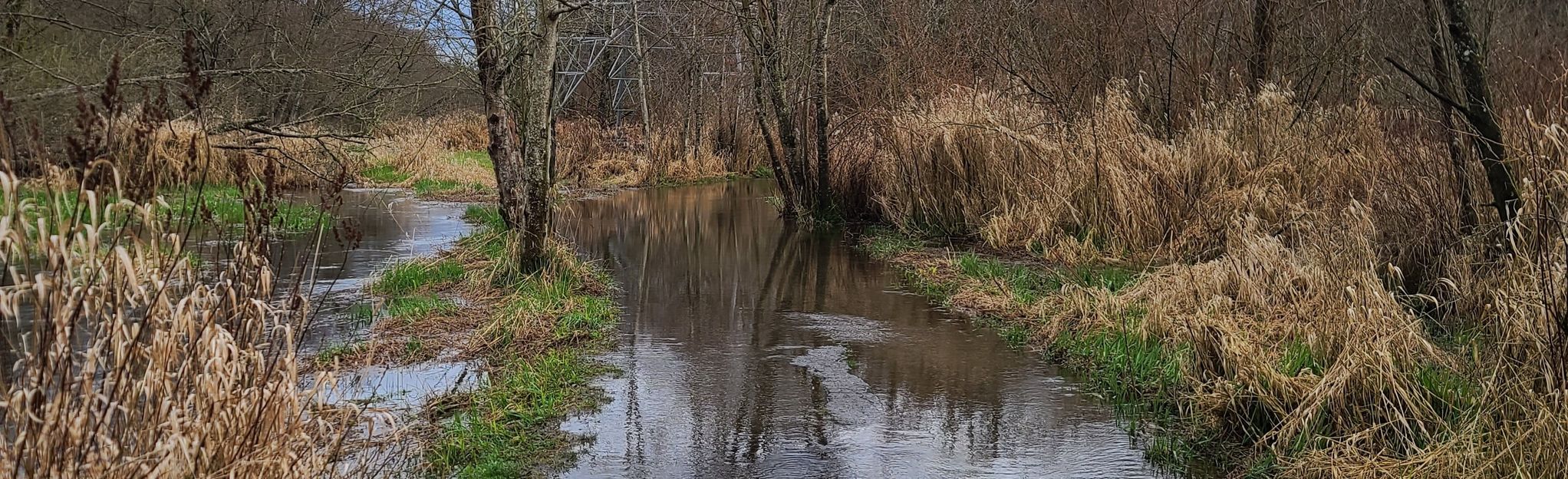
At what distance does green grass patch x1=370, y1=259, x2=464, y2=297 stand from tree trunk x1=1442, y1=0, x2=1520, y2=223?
7.65 meters

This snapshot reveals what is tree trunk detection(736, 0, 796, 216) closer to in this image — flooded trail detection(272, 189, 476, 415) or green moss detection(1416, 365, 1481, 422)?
flooded trail detection(272, 189, 476, 415)

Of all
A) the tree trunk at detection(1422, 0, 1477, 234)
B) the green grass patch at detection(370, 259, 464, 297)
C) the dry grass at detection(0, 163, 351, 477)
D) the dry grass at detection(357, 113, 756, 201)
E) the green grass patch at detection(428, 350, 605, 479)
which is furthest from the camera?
the dry grass at detection(357, 113, 756, 201)

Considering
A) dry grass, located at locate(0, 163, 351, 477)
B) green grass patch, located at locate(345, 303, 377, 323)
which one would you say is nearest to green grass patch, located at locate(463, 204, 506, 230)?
green grass patch, located at locate(345, 303, 377, 323)

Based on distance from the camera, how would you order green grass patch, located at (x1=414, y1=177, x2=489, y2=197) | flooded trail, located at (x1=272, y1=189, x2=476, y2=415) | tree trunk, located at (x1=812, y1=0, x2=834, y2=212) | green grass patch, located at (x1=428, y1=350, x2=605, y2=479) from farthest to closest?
green grass patch, located at (x1=414, y1=177, x2=489, y2=197) < tree trunk, located at (x1=812, y1=0, x2=834, y2=212) < flooded trail, located at (x1=272, y1=189, x2=476, y2=415) < green grass patch, located at (x1=428, y1=350, x2=605, y2=479)

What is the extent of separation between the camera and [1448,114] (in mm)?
6582

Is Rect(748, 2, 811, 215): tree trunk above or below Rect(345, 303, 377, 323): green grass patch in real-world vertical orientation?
above

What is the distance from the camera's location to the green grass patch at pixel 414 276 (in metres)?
9.41

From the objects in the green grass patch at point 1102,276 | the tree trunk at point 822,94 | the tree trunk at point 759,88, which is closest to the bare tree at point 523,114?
the green grass patch at point 1102,276

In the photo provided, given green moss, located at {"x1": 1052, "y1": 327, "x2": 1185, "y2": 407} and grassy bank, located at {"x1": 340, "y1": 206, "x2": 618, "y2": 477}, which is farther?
green moss, located at {"x1": 1052, "y1": 327, "x2": 1185, "y2": 407}

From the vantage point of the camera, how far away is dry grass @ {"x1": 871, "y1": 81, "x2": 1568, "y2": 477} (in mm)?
4457

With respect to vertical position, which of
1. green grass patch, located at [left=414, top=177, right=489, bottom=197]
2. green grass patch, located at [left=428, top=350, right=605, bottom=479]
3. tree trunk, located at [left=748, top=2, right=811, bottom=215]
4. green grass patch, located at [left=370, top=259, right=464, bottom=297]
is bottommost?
green grass patch, located at [left=428, top=350, right=605, bottom=479]

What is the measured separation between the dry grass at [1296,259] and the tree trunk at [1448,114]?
188 millimetres

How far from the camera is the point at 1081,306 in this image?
789 cm

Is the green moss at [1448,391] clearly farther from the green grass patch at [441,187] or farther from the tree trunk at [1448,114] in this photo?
the green grass patch at [441,187]
